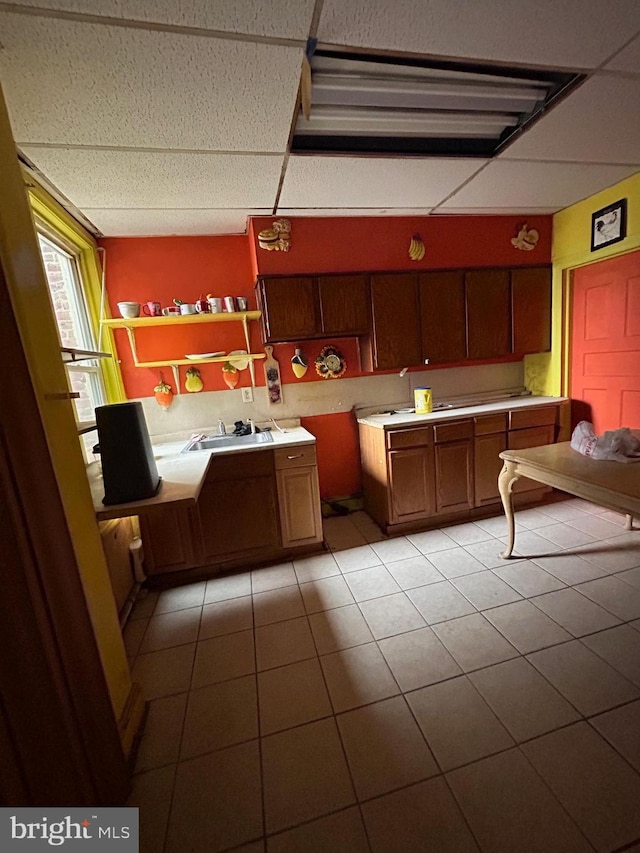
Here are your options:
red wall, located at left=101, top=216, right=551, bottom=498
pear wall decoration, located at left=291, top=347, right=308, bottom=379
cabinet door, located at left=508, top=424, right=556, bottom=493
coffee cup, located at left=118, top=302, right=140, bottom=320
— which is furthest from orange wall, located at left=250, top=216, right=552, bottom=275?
cabinet door, located at left=508, top=424, right=556, bottom=493

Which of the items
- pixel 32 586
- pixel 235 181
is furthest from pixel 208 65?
pixel 32 586

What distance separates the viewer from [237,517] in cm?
240

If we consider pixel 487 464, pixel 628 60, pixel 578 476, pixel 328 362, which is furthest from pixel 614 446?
pixel 328 362

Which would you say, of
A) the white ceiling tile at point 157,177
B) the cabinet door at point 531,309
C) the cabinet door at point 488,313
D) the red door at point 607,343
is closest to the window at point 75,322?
the white ceiling tile at point 157,177

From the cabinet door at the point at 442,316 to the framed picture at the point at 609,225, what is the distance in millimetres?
1023

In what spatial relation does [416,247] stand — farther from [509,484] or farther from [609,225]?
[509,484]

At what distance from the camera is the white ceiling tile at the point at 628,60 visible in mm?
1313

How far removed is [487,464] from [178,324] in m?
2.77

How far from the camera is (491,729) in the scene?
1298 millimetres

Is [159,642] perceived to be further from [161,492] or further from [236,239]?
[236,239]

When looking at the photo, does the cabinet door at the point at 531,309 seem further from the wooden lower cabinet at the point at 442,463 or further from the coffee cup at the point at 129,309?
the coffee cup at the point at 129,309

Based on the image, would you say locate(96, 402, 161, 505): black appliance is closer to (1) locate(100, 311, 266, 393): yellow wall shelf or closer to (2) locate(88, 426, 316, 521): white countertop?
(2) locate(88, 426, 316, 521): white countertop

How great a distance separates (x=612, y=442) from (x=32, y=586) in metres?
2.54

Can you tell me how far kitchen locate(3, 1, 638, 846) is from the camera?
2.70 m
